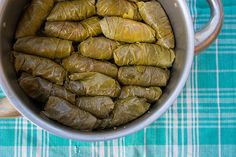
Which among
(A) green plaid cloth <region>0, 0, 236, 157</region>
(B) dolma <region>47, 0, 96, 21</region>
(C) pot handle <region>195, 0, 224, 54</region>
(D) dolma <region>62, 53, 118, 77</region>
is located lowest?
(A) green plaid cloth <region>0, 0, 236, 157</region>

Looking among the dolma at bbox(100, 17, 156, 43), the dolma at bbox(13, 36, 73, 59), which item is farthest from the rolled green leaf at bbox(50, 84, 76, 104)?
A: the dolma at bbox(100, 17, 156, 43)

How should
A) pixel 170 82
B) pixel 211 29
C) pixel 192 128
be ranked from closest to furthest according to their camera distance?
pixel 211 29 → pixel 170 82 → pixel 192 128

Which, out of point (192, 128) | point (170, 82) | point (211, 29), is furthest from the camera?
point (192, 128)

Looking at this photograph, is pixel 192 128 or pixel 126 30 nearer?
pixel 126 30

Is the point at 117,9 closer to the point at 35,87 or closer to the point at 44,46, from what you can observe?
the point at 44,46

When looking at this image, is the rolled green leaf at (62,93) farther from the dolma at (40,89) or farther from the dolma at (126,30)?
the dolma at (126,30)

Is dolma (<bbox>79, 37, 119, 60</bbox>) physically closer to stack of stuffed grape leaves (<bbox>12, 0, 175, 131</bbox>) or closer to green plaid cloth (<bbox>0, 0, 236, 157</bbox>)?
stack of stuffed grape leaves (<bbox>12, 0, 175, 131</bbox>)

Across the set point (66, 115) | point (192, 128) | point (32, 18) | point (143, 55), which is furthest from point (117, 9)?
point (192, 128)
